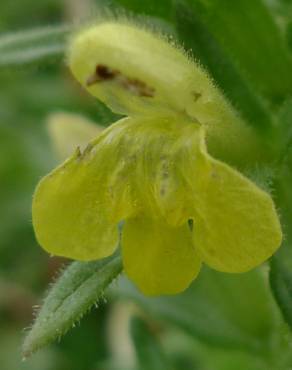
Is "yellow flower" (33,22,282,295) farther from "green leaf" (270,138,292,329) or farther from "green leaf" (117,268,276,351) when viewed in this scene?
"green leaf" (117,268,276,351)

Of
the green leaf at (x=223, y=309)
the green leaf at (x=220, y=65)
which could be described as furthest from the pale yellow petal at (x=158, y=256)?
the green leaf at (x=223, y=309)

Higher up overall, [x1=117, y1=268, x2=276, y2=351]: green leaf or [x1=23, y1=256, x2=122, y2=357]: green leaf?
[x1=23, y1=256, x2=122, y2=357]: green leaf

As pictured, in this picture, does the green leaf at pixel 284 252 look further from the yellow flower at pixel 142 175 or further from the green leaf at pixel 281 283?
the yellow flower at pixel 142 175

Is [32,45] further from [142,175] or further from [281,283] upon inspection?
[281,283]

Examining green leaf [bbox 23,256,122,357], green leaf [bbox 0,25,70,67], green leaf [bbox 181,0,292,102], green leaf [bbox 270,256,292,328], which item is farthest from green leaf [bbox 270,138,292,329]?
green leaf [bbox 0,25,70,67]

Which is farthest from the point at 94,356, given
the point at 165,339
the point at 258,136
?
the point at 258,136

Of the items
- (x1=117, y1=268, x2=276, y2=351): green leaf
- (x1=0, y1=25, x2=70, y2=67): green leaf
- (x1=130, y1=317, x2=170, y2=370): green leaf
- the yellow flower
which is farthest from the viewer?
(x1=130, y1=317, x2=170, y2=370): green leaf
